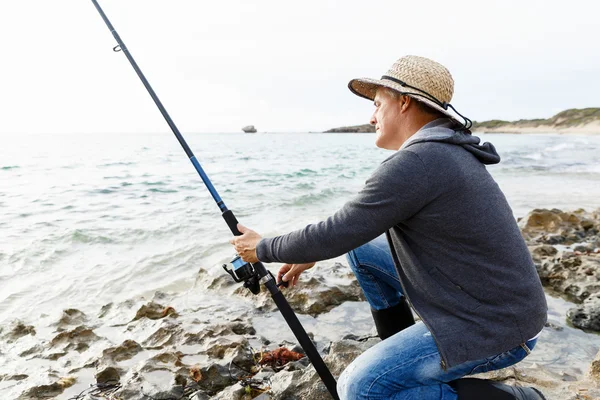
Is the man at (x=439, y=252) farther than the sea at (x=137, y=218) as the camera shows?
No

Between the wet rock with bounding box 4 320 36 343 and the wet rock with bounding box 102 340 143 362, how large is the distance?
123cm

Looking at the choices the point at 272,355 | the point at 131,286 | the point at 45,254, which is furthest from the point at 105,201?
the point at 272,355

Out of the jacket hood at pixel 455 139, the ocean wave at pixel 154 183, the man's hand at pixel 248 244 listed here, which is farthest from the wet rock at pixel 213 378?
the ocean wave at pixel 154 183

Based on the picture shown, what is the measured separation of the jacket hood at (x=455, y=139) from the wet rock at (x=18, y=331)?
13.9ft

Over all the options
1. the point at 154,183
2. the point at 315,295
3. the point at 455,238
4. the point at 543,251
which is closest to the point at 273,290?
the point at 455,238

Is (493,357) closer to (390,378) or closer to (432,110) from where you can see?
(390,378)

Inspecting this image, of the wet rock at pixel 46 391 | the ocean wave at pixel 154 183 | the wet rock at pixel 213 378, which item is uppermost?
the wet rock at pixel 46 391

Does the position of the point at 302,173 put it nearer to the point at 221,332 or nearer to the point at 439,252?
the point at 221,332

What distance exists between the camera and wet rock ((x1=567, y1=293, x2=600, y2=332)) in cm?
407

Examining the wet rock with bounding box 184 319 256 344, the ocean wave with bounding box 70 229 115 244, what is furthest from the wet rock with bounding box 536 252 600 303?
the ocean wave with bounding box 70 229 115 244

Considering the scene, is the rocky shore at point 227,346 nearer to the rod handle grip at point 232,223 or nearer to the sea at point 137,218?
the sea at point 137,218

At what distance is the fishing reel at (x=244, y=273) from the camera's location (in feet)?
8.64

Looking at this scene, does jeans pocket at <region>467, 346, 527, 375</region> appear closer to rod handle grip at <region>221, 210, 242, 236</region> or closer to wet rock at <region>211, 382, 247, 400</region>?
rod handle grip at <region>221, 210, 242, 236</region>

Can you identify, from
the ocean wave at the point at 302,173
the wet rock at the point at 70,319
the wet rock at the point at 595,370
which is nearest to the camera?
the wet rock at the point at 595,370
